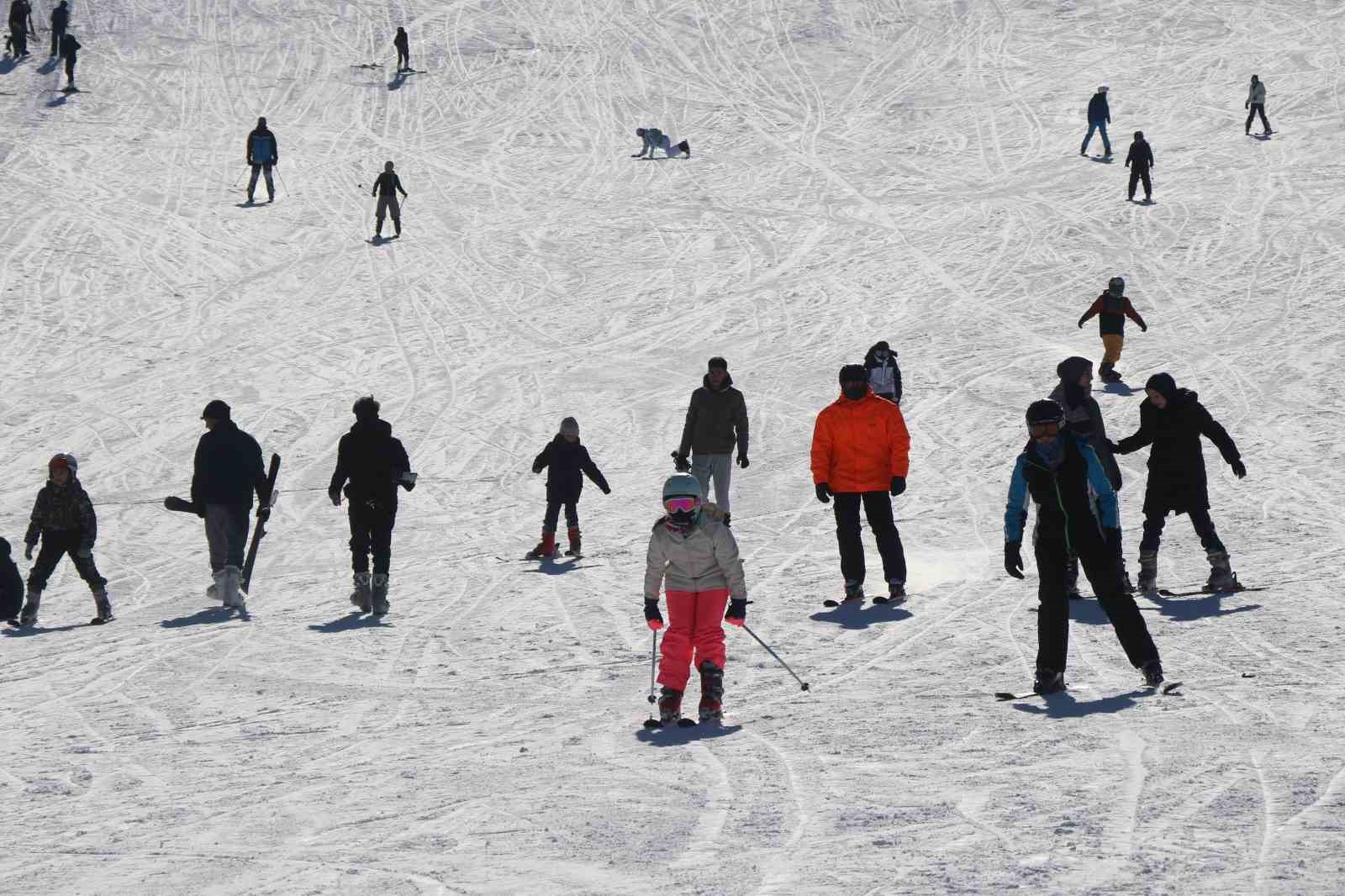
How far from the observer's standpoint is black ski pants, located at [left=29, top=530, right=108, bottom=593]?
11.2 metres

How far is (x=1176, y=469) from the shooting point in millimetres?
10109

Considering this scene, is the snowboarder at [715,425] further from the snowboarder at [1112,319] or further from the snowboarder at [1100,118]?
the snowboarder at [1100,118]

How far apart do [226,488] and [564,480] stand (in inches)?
103

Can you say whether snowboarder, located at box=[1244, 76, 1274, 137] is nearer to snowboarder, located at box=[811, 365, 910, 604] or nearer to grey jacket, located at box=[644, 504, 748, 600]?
snowboarder, located at box=[811, 365, 910, 604]

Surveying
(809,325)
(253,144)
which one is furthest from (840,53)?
(809,325)

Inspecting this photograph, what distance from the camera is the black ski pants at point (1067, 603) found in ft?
24.6

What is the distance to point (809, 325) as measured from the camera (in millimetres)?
20906

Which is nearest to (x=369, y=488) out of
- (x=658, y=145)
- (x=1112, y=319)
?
(x=1112, y=319)

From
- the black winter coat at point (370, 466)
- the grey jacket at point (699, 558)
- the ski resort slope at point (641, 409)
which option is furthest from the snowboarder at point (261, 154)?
the grey jacket at point (699, 558)

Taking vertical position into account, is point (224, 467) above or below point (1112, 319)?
below

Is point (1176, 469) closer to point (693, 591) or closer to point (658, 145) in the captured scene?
point (693, 591)

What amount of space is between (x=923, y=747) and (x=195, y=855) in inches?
113

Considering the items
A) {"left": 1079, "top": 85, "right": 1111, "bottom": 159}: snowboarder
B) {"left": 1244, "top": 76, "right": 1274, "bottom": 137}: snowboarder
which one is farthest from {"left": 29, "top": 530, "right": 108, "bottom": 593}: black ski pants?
{"left": 1244, "top": 76, "right": 1274, "bottom": 137}: snowboarder

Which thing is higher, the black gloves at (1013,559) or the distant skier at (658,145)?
the distant skier at (658,145)
